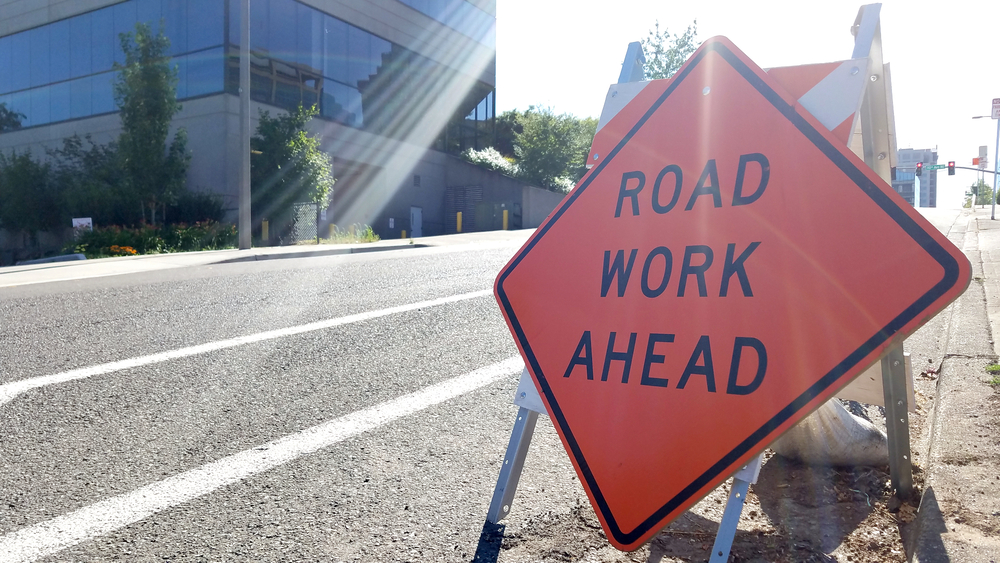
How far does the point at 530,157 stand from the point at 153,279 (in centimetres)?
2761

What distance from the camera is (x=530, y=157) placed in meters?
36.1

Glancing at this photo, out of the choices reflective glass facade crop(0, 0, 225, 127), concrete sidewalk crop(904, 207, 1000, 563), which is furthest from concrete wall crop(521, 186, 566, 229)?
concrete sidewalk crop(904, 207, 1000, 563)

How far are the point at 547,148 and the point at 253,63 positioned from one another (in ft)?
52.0

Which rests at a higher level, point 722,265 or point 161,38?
point 161,38

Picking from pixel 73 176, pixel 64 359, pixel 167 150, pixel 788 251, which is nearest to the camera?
pixel 788 251

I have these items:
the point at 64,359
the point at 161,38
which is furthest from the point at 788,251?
the point at 161,38

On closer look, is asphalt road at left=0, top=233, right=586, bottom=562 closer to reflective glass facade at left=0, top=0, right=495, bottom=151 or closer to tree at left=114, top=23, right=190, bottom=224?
tree at left=114, top=23, right=190, bottom=224

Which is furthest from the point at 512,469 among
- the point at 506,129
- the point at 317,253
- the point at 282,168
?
the point at 506,129

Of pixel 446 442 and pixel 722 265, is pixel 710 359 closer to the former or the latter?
pixel 722 265

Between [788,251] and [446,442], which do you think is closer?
[788,251]

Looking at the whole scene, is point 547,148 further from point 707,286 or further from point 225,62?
point 707,286

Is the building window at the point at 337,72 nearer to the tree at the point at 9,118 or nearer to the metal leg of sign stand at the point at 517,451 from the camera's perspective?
the tree at the point at 9,118

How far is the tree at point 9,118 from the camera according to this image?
28375 mm

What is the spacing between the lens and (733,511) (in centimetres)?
197
